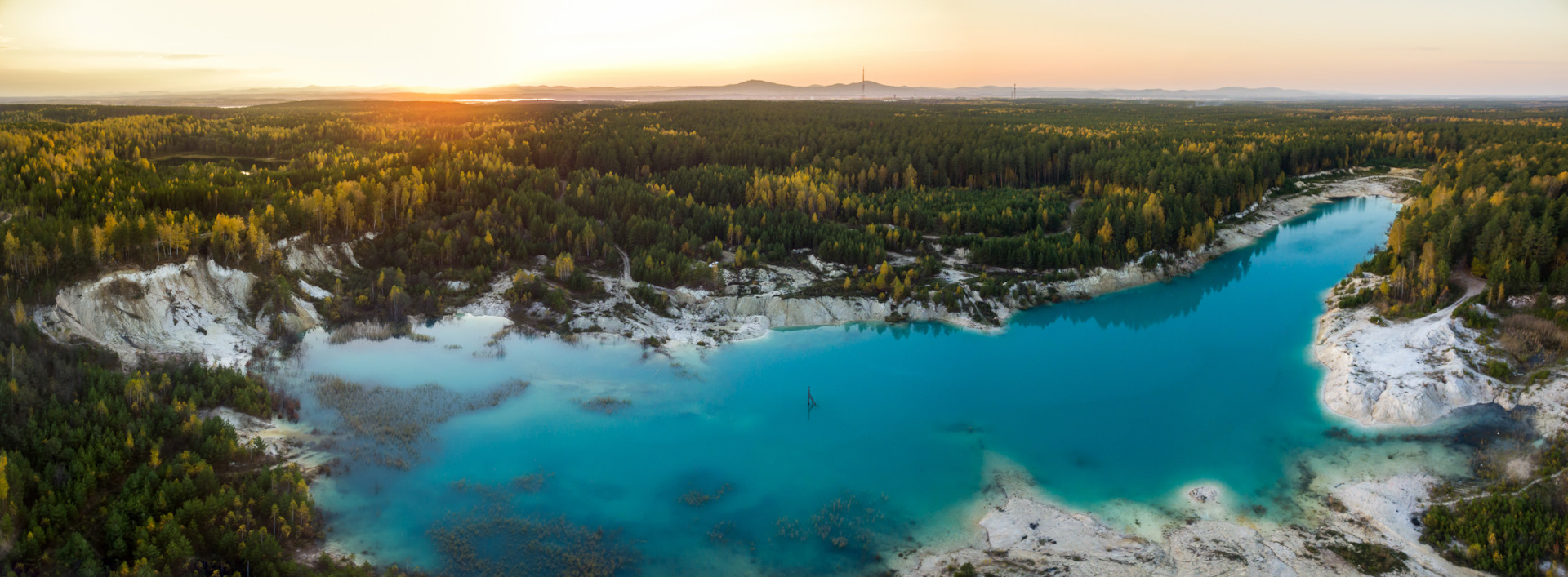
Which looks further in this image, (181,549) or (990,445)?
(990,445)

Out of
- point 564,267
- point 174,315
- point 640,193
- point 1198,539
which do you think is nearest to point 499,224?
point 564,267

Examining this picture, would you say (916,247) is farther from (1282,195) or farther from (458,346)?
(1282,195)

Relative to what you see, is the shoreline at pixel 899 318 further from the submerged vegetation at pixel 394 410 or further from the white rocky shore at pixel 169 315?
the white rocky shore at pixel 169 315

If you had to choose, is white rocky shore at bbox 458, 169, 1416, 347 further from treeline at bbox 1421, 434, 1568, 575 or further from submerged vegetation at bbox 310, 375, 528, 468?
treeline at bbox 1421, 434, 1568, 575

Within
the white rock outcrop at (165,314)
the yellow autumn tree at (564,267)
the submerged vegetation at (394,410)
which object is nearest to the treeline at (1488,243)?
the submerged vegetation at (394,410)

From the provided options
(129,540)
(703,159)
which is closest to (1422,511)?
(129,540)
